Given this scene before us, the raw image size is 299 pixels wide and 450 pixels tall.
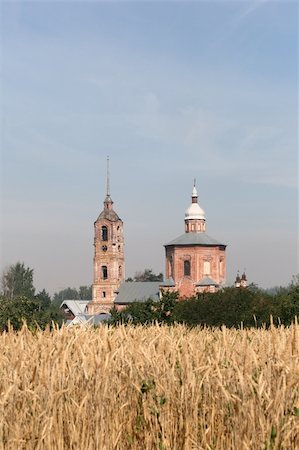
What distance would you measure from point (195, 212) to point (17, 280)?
3538cm

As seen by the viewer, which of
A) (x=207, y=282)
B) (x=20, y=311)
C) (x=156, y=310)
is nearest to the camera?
(x=156, y=310)

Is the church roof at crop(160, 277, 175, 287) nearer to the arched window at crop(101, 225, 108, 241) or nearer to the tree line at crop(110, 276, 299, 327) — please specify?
the arched window at crop(101, 225, 108, 241)

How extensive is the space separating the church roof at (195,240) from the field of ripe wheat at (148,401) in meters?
75.7

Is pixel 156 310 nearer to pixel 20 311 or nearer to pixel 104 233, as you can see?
pixel 20 311

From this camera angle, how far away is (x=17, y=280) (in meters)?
110

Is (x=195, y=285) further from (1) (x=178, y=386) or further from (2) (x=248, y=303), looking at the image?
(1) (x=178, y=386)

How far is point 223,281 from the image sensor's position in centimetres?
8394

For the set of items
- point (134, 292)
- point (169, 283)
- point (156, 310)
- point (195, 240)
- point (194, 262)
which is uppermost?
point (195, 240)

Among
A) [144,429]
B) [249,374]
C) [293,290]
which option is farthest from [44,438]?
[293,290]

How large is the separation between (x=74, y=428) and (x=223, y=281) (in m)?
78.6

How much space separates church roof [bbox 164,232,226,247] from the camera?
82688 mm

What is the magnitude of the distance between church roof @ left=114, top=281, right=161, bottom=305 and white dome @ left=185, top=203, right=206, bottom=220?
8.90m

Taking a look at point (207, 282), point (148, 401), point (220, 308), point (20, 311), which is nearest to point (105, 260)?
point (207, 282)

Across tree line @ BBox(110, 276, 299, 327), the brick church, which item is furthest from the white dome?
tree line @ BBox(110, 276, 299, 327)
